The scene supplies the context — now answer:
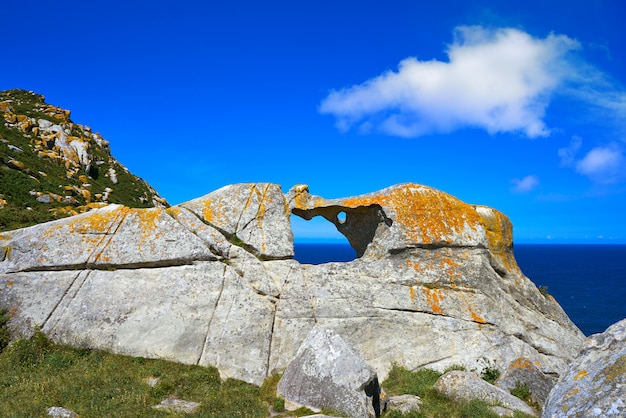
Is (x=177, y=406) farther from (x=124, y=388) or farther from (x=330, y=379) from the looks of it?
(x=330, y=379)

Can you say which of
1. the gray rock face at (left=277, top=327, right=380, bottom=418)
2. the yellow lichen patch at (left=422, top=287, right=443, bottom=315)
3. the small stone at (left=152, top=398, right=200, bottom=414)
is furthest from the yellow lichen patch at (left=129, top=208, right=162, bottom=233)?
the yellow lichen patch at (left=422, top=287, right=443, bottom=315)

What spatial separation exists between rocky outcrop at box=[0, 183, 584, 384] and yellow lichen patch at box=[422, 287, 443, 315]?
0.16ft

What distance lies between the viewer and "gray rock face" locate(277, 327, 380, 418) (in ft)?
40.1

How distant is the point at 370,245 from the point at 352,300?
3070 millimetres

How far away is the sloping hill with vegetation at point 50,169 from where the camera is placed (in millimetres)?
29770

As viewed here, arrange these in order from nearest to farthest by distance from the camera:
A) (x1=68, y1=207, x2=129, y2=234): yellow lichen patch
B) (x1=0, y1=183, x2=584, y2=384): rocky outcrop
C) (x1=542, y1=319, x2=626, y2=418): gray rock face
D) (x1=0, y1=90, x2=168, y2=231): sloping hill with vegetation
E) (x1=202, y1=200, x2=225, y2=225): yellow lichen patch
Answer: (x1=542, y1=319, x2=626, y2=418): gray rock face, (x1=0, y1=183, x2=584, y2=384): rocky outcrop, (x1=68, y1=207, x2=129, y2=234): yellow lichen patch, (x1=202, y1=200, x2=225, y2=225): yellow lichen patch, (x1=0, y1=90, x2=168, y2=231): sloping hill with vegetation

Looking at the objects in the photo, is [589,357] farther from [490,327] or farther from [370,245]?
[370,245]

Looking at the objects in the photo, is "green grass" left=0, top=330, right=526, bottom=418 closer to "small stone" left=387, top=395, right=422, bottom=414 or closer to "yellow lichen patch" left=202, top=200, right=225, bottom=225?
"small stone" left=387, top=395, right=422, bottom=414

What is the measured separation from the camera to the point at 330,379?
1262cm

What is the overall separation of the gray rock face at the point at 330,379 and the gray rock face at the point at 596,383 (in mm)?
5847

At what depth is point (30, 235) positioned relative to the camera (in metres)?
16.6

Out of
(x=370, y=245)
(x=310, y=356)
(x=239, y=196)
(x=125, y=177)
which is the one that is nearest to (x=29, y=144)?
(x=125, y=177)

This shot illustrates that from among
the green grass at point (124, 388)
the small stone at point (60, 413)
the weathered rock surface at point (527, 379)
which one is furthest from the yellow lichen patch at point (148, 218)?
the weathered rock surface at point (527, 379)

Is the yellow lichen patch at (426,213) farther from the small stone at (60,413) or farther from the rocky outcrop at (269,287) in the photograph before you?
the small stone at (60,413)
